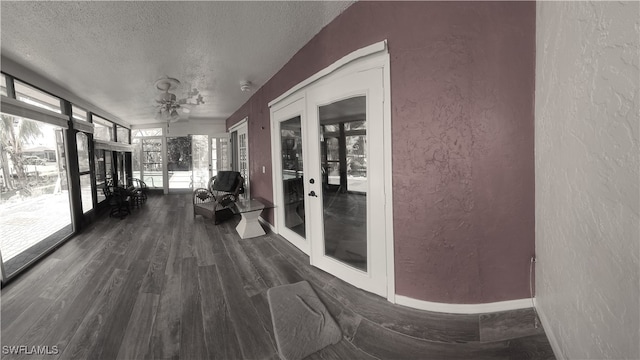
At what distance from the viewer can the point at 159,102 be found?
2557mm

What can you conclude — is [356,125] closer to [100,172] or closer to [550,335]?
[550,335]

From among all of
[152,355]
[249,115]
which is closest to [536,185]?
[152,355]

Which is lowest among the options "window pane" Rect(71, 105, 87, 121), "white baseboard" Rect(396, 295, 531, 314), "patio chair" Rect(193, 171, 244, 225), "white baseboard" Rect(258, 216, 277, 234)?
"white baseboard" Rect(396, 295, 531, 314)

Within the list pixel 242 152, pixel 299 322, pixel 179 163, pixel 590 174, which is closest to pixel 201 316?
pixel 299 322

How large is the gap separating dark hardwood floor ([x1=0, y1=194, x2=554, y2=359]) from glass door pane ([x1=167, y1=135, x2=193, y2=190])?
446 cm

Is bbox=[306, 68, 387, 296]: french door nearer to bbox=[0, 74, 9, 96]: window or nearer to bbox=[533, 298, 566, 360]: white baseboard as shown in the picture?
bbox=[533, 298, 566, 360]: white baseboard

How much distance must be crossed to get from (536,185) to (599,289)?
0.71 metres

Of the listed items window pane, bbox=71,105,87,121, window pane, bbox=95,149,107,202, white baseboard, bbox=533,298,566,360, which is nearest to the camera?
white baseboard, bbox=533,298,566,360

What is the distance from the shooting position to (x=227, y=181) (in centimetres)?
451

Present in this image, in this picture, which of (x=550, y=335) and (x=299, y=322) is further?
(x=299, y=322)

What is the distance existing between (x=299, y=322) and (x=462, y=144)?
155 cm

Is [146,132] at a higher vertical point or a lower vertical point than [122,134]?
higher

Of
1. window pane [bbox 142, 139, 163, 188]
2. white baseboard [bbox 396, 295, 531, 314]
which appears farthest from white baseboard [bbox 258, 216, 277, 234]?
window pane [bbox 142, 139, 163, 188]

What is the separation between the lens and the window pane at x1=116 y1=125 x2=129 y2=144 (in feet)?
18.5
